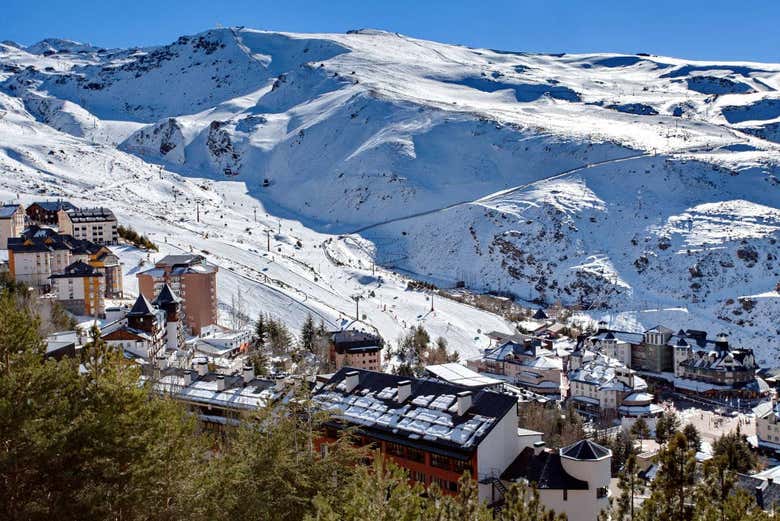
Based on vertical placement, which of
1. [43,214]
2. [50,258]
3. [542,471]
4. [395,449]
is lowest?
[395,449]

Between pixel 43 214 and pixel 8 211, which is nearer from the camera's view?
pixel 8 211

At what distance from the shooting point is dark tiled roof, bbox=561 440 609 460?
23891 mm

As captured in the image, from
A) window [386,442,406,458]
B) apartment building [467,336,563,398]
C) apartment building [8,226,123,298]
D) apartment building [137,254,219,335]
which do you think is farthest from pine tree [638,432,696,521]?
apartment building [137,254,219,335]

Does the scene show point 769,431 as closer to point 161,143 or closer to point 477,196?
point 477,196

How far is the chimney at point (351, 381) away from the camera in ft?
105

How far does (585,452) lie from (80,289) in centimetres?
4402

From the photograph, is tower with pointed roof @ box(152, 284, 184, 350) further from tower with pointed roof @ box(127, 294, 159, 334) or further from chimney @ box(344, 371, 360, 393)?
chimney @ box(344, 371, 360, 393)

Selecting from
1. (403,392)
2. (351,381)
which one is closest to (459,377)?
(351,381)

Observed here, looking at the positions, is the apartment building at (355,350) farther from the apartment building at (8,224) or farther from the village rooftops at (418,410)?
the apartment building at (8,224)

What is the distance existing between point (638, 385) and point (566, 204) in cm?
6724

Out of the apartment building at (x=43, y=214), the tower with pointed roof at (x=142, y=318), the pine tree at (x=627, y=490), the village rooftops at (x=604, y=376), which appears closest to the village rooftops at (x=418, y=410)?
the pine tree at (x=627, y=490)

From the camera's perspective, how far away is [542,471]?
24250mm

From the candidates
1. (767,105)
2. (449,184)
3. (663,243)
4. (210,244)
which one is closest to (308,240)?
(210,244)

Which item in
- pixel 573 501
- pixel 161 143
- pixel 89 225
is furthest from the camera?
pixel 161 143
